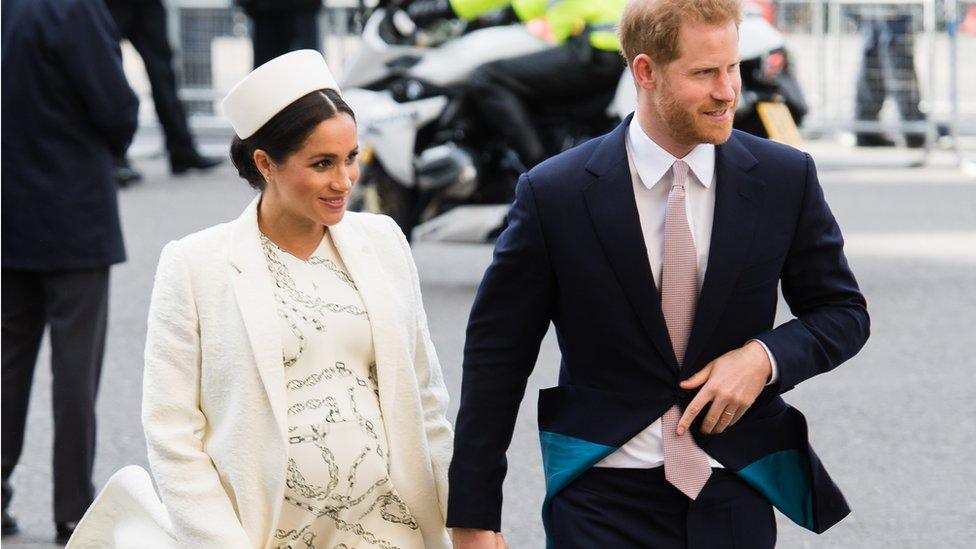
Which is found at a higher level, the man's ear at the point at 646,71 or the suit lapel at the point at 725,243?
the man's ear at the point at 646,71

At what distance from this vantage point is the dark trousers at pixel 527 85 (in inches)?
371

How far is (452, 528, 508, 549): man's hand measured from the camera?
139 inches

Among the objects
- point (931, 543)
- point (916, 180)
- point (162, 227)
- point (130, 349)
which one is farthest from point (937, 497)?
point (916, 180)

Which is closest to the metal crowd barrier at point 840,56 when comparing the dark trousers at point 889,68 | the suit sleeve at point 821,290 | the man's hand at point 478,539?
the dark trousers at point 889,68

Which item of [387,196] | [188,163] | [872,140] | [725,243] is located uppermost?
[725,243]

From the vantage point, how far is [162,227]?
39.8 ft

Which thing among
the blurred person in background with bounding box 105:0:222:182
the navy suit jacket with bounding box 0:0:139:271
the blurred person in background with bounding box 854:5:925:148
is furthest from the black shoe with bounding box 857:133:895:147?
the navy suit jacket with bounding box 0:0:139:271

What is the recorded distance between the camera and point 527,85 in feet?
31.3

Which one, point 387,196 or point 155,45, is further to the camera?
point 155,45

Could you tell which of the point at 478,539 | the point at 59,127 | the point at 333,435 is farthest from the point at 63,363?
the point at 478,539

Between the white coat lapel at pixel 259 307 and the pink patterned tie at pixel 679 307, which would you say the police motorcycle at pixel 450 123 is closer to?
the white coat lapel at pixel 259 307

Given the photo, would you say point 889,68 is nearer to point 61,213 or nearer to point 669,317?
point 61,213

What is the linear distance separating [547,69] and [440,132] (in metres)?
0.70

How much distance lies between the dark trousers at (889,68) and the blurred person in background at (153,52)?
18.1ft
